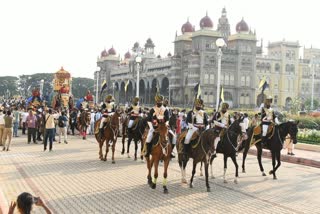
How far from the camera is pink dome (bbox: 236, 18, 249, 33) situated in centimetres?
9119

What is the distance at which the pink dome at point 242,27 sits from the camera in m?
91.2

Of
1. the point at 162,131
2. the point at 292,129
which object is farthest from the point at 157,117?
the point at 292,129

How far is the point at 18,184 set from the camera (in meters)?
11.8

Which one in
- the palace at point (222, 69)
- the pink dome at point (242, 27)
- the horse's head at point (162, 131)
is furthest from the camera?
the pink dome at point (242, 27)

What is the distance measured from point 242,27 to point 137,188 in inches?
3287

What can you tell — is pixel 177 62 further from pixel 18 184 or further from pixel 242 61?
pixel 18 184

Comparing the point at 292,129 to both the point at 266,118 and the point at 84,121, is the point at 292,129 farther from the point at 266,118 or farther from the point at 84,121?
the point at 84,121

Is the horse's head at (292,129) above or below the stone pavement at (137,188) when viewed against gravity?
above

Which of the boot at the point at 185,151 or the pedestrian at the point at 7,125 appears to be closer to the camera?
the boot at the point at 185,151

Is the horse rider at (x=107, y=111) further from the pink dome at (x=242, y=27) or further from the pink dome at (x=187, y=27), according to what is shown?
the pink dome at (x=187, y=27)

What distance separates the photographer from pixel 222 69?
284 ft

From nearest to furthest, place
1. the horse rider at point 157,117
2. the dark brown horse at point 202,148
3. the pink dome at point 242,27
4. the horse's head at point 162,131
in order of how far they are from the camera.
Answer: the horse's head at point 162,131 < the horse rider at point 157,117 < the dark brown horse at point 202,148 < the pink dome at point 242,27

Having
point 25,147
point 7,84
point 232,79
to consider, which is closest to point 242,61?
point 232,79

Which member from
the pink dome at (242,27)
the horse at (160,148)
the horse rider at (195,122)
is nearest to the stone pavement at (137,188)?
the horse at (160,148)
